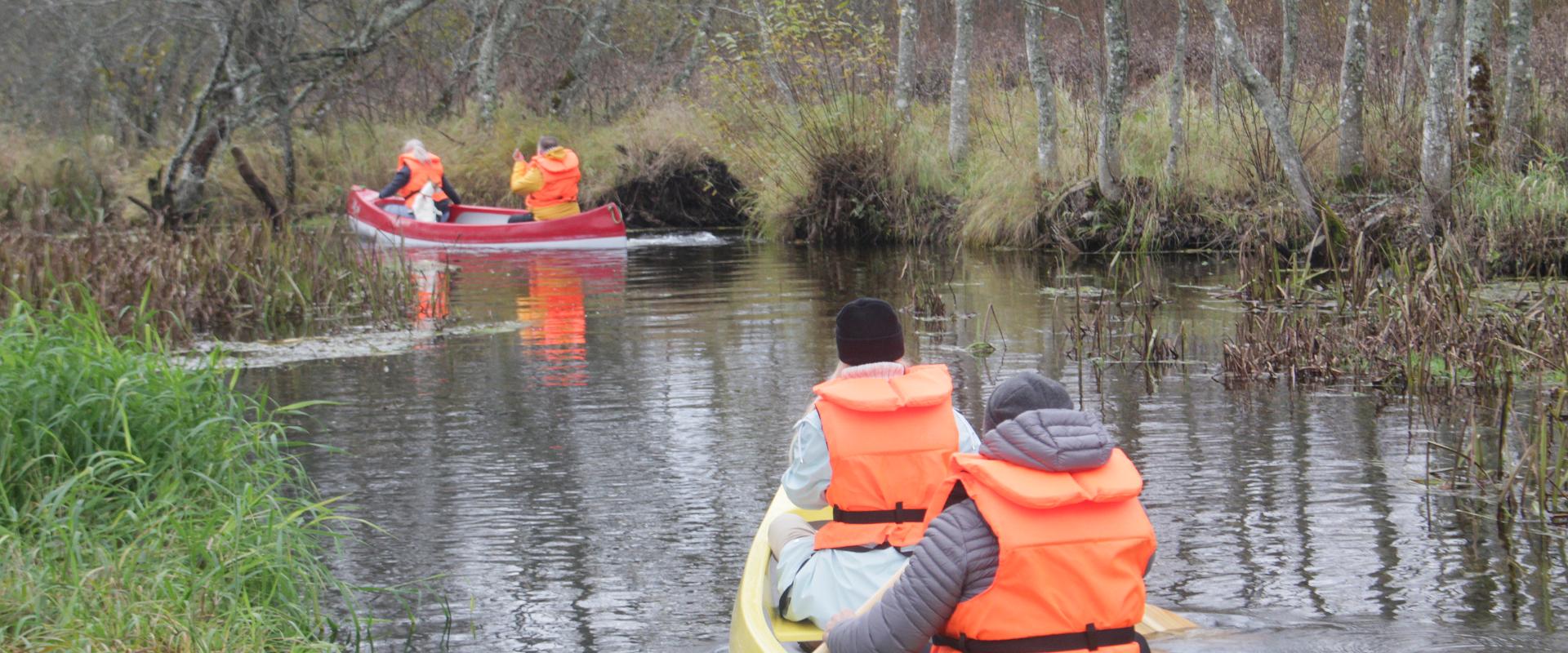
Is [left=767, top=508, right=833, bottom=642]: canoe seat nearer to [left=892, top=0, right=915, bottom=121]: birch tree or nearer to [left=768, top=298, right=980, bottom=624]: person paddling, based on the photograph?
[left=768, top=298, right=980, bottom=624]: person paddling

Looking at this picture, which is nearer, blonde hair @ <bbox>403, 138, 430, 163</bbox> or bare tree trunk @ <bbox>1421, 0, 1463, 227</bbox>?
bare tree trunk @ <bbox>1421, 0, 1463, 227</bbox>

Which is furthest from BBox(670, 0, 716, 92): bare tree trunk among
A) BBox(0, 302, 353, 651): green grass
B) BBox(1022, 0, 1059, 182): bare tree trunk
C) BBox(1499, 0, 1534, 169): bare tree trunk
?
BBox(0, 302, 353, 651): green grass

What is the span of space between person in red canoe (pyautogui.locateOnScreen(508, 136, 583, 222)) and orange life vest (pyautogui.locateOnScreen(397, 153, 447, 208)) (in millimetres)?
1170

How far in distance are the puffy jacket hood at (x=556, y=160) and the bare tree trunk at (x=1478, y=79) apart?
38.7 feet

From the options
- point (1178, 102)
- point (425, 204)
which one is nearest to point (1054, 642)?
point (1178, 102)

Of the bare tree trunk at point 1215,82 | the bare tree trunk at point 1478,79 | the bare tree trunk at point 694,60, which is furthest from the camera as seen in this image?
the bare tree trunk at point 694,60

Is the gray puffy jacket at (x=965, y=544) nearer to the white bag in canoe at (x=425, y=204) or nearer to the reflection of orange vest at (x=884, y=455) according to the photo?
the reflection of orange vest at (x=884, y=455)

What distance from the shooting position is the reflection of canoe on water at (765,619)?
4.55 metres

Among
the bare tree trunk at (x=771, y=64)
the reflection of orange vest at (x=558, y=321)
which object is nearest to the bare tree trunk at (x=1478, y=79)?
Answer: the bare tree trunk at (x=771, y=64)

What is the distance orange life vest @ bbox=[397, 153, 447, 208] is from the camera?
73.9 ft

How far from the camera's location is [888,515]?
4.53 metres

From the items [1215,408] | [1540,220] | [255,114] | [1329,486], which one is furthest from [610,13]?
[1329,486]

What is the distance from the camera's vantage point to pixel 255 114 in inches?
997

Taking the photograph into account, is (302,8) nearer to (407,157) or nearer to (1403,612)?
(407,157)
